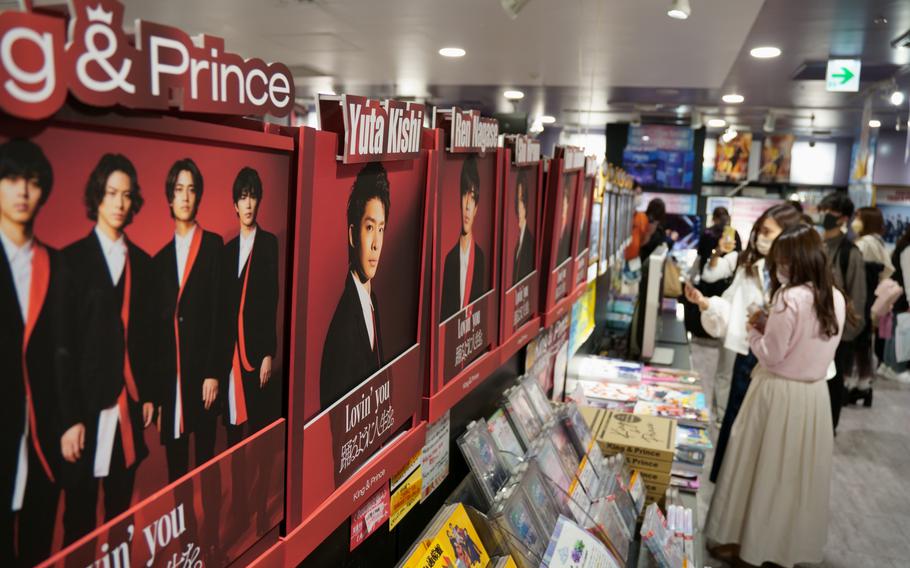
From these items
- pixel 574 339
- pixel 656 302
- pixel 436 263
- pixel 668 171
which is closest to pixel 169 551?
pixel 436 263

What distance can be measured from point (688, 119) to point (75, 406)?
12000 millimetres

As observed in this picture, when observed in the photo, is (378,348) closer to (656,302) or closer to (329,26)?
(656,302)

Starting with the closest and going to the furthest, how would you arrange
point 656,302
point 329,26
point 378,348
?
1. point 378,348
2. point 656,302
3. point 329,26

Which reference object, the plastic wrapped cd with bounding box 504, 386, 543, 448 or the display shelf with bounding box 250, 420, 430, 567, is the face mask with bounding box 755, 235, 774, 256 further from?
the display shelf with bounding box 250, 420, 430, 567

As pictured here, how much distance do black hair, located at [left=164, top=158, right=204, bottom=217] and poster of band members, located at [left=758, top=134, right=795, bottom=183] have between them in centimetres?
1509

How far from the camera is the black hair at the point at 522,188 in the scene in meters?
1.75

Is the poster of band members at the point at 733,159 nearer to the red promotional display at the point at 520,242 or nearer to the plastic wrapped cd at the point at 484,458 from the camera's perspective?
the red promotional display at the point at 520,242

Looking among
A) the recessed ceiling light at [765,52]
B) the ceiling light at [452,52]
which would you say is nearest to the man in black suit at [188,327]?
the ceiling light at [452,52]

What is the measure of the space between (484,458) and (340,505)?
27.6 inches

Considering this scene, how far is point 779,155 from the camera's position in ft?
46.1

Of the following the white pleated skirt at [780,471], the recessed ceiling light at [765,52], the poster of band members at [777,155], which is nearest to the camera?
the white pleated skirt at [780,471]

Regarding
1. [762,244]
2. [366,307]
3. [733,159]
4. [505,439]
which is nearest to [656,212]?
[762,244]

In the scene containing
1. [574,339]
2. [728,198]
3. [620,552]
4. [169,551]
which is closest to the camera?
[169,551]

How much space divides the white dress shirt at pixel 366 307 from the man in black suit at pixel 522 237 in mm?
813
